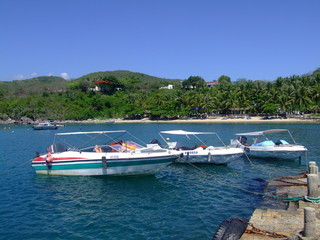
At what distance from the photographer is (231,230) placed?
10.3m

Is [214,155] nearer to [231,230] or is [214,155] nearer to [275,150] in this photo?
[275,150]

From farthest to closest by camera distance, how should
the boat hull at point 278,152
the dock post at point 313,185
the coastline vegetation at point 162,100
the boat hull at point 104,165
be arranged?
the coastline vegetation at point 162,100 → the boat hull at point 278,152 → the boat hull at point 104,165 → the dock post at point 313,185

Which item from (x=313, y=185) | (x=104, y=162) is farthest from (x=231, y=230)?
(x=104, y=162)

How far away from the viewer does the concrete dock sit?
970cm

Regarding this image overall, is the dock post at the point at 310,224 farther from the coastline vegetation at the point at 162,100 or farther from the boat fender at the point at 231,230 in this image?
the coastline vegetation at the point at 162,100

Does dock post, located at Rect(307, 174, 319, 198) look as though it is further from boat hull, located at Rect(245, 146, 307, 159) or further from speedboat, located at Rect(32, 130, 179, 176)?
boat hull, located at Rect(245, 146, 307, 159)

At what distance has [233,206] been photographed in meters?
14.8

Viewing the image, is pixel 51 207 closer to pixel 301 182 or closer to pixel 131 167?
pixel 131 167

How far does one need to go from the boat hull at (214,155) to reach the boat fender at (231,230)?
1281cm

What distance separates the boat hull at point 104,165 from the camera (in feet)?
65.4

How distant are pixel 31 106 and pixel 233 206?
13467cm

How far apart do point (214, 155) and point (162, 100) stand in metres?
99.9

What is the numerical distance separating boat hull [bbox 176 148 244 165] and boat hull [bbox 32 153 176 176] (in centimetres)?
427

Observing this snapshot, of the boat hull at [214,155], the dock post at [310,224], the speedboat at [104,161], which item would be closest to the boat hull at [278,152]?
the boat hull at [214,155]
